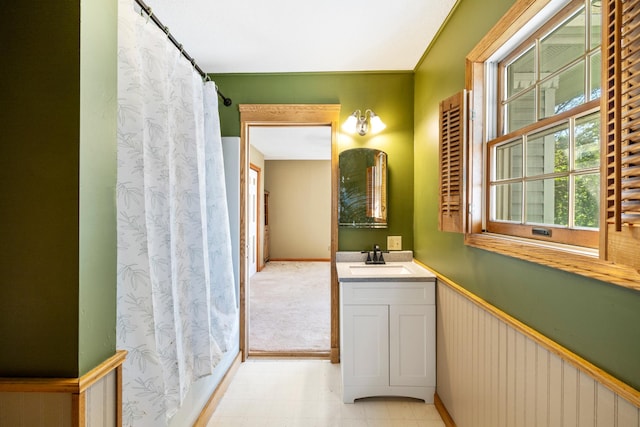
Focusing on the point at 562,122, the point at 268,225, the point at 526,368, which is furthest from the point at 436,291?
the point at 268,225

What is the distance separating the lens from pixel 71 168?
0.84 metres

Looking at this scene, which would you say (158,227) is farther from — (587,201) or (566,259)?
(587,201)

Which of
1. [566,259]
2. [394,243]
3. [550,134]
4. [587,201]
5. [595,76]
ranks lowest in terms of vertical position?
[394,243]

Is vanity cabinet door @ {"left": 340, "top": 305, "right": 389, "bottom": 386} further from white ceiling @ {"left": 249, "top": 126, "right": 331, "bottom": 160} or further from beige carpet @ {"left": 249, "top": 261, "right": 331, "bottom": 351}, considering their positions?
white ceiling @ {"left": 249, "top": 126, "right": 331, "bottom": 160}

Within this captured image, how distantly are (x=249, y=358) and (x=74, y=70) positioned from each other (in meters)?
2.49

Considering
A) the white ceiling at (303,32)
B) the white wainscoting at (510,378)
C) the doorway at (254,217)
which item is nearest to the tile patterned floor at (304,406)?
the white wainscoting at (510,378)

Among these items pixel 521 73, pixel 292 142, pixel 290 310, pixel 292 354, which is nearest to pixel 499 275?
pixel 521 73

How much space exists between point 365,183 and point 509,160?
1.27m

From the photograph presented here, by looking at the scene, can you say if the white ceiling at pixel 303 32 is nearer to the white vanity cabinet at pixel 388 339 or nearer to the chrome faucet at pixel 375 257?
the chrome faucet at pixel 375 257

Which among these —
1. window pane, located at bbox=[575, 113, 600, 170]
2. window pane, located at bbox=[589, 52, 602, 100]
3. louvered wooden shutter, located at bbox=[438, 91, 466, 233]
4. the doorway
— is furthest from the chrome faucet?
the doorway

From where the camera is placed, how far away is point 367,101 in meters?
2.65

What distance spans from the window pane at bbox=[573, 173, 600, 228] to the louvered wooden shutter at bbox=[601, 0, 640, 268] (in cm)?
28

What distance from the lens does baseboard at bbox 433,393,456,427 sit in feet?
6.01

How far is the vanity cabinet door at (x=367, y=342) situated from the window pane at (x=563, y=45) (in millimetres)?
1532
